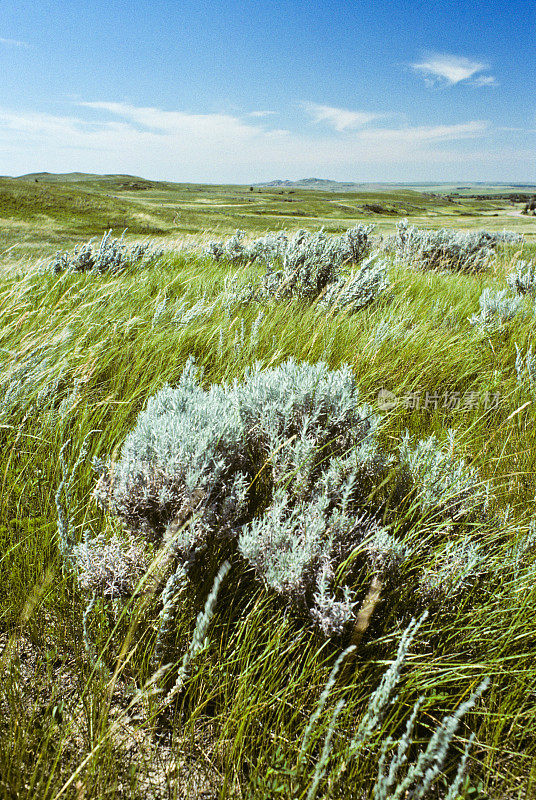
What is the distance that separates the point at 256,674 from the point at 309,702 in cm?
19

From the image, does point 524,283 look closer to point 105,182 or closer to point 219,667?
point 219,667

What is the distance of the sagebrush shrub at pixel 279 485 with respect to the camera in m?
1.46

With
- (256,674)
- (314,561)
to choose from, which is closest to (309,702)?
(256,674)

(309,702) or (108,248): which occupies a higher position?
→ (108,248)

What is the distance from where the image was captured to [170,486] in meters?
1.61

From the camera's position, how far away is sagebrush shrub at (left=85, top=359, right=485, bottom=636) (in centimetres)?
146

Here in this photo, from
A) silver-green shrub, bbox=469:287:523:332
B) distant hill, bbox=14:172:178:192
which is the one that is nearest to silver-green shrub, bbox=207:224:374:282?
silver-green shrub, bbox=469:287:523:332

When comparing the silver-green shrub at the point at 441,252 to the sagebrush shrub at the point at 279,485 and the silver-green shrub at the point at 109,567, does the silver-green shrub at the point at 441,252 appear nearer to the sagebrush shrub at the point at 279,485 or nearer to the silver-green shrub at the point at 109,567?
the sagebrush shrub at the point at 279,485

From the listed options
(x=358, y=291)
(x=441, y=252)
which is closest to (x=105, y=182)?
(x=441, y=252)

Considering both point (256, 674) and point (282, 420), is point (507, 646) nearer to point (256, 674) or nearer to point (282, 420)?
point (256, 674)

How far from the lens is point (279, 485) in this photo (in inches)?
71.4

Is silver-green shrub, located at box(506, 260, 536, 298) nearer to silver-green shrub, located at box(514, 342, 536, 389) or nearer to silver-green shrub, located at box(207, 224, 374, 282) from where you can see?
silver-green shrub, located at box(207, 224, 374, 282)

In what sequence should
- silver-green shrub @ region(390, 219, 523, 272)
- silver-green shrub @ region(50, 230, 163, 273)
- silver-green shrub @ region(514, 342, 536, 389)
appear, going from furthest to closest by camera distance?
silver-green shrub @ region(390, 219, 523, 272) < silver-green shrub @ region(50, 230, 163, 273) < silver-green shrub @ region(514, 342, 536, 389)

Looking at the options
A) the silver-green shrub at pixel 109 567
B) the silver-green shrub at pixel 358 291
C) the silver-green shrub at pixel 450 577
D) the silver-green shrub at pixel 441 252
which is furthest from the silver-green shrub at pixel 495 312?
the silver-green shrub at pixel 441 252
